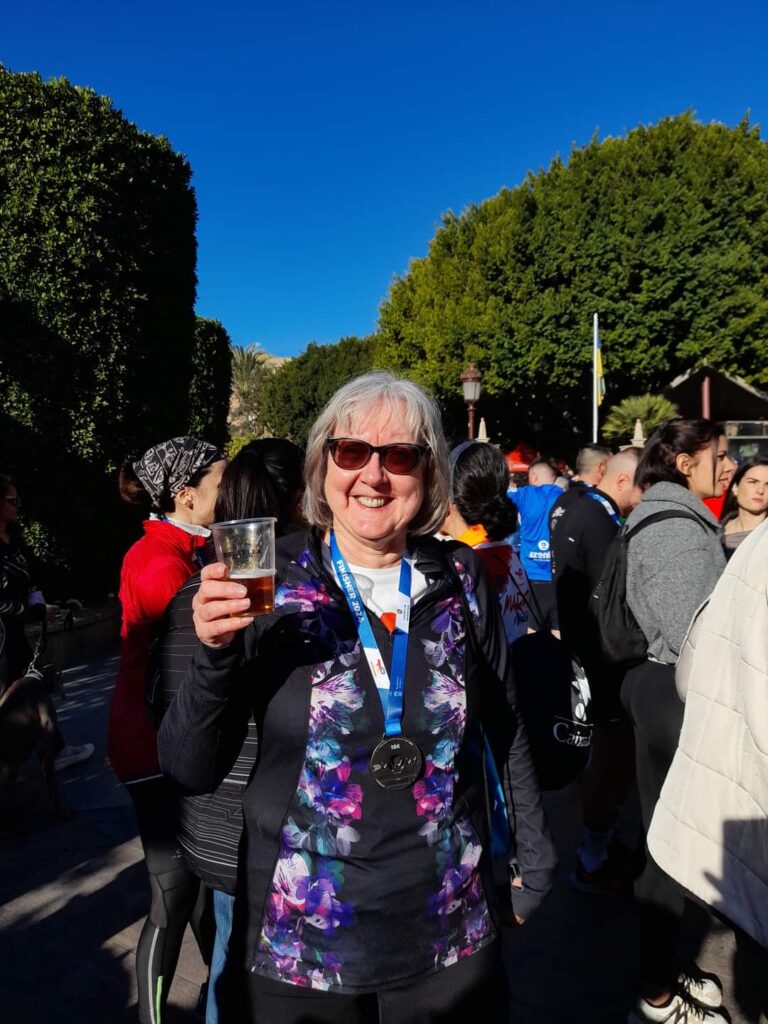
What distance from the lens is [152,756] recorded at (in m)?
2.25

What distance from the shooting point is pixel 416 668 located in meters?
1.63

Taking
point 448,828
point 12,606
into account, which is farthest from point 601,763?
point 12,606

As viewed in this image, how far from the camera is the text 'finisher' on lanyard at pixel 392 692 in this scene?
154 cm

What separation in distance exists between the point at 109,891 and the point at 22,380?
5.74 meters

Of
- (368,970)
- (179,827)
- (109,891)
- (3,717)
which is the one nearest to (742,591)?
(368,970)

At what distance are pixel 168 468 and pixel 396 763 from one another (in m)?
1.68

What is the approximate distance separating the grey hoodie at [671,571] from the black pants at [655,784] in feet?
0.37

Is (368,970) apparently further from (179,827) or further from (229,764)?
(179,827)

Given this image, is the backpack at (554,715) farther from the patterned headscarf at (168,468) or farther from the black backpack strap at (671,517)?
the patterned headscarf at (168,468)

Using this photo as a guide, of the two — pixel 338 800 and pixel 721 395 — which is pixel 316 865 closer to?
pixel 338 800

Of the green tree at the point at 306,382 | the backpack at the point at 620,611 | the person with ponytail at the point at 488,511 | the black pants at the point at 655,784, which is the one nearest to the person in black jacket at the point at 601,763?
the backpack at the point at 620,611

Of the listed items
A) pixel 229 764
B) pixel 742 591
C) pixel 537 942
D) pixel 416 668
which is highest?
pixel 742 591

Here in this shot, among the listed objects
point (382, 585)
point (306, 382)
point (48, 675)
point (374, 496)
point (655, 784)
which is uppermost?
point (306, 382)

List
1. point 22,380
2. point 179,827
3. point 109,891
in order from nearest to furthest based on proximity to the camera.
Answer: point 179,827
point 109,891
point 22,380
